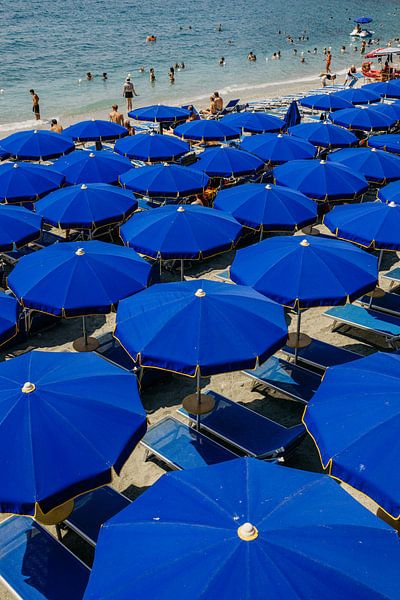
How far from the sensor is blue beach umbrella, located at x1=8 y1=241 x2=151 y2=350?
7121 millimetres

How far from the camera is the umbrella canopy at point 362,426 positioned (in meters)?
4.22

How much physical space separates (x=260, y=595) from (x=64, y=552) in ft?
9.07

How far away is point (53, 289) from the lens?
23.6 feet

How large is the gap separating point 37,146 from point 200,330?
1008 cm

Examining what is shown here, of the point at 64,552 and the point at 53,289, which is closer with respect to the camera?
the point at 64,552

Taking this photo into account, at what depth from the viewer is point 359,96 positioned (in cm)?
2083

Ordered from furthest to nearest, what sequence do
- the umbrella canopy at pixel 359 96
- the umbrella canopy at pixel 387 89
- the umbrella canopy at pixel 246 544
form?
the umbrella canopy at pixel 387 89
the umbrella canopy at pixel 359 96
the umbrella canopy at pixel 246 544

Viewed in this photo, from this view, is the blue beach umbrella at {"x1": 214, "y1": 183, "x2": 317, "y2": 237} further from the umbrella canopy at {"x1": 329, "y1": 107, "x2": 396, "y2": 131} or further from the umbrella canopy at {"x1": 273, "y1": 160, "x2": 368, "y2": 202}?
the umbrella canopy at {"x1": 329, "y1": 107, "x2": 396, "y2": 131}

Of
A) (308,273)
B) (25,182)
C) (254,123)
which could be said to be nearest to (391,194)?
(308,273)

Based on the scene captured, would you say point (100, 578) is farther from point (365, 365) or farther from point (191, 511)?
point (365, 365)

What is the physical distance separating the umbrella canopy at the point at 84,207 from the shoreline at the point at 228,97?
1612 centimetres

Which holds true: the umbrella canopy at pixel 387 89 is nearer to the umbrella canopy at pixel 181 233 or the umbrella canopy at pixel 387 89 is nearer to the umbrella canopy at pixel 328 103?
the umbrella canopy at pixel 328 103

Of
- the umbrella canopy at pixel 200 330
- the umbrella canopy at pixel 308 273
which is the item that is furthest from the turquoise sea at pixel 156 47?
the umbrella canopy at pixel 200 330

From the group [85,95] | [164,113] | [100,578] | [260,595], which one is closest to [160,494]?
[100,578]
